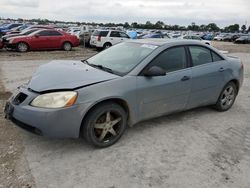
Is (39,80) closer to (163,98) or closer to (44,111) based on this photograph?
(44,111)

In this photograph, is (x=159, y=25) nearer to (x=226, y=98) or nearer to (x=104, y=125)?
(x=226, y=98)

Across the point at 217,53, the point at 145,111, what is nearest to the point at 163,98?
the point at 145,111

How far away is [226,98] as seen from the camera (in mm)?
5348

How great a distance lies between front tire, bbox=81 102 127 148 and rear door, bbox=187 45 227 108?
1.49m

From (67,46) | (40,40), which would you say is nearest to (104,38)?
(67,46)

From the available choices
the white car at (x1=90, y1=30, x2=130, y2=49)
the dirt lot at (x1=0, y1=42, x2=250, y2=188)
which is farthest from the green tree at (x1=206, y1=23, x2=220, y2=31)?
the dirt lot at (x1=0, y1=42, x2=250, y2=188)

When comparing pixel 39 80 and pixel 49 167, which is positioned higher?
pixel 39 80

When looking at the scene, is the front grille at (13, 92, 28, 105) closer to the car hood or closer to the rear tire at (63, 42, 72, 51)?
the car hood

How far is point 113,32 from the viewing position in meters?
18.3

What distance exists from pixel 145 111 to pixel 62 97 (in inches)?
51.8

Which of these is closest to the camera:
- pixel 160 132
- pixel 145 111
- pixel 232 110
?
pixel 145 111

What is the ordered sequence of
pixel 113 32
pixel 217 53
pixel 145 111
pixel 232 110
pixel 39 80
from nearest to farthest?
pixel 39 80
pixel 145 111
pixel 217 53
pixel 232 110
pixel 113 32

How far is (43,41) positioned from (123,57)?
12.7 m

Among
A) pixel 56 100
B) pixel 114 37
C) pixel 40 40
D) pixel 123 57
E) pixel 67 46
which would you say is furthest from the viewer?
pixel 114 37
